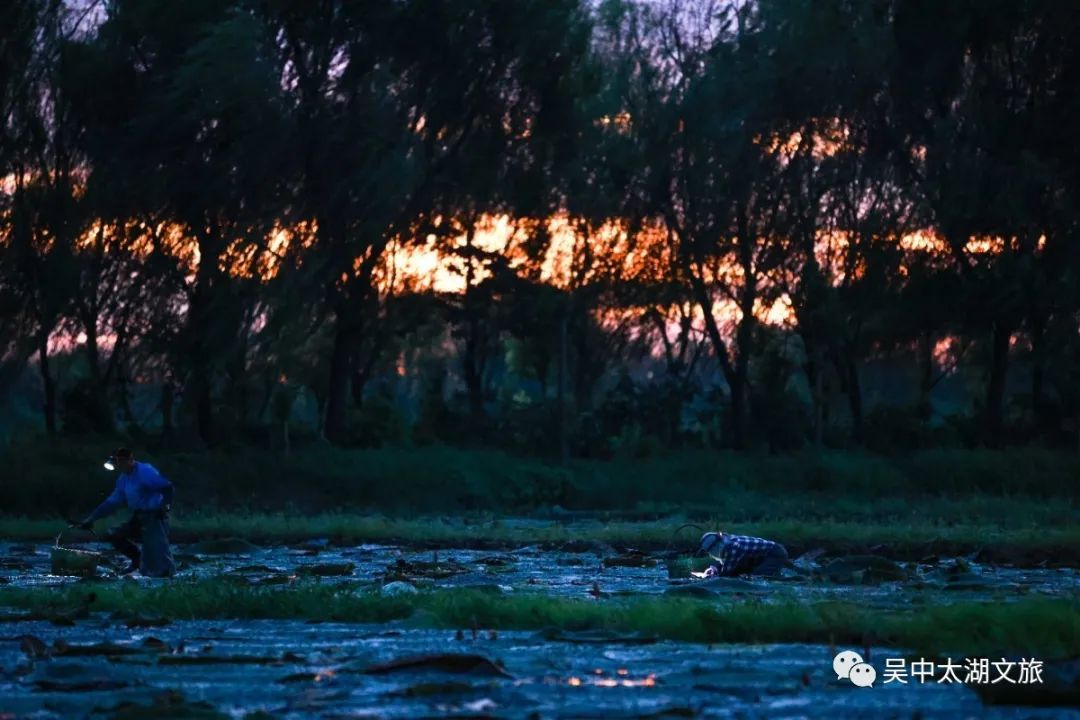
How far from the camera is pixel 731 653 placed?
12.2 metres

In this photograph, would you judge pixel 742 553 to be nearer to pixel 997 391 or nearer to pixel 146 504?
pixel 146 504

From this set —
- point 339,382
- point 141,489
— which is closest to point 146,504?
point 141,489

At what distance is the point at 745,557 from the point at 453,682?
8.96 metres

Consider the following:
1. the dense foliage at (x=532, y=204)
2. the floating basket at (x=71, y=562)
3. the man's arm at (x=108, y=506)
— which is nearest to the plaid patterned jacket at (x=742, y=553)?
the man's arm at (x=108, y=506)

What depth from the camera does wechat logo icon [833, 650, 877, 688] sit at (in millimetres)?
10586

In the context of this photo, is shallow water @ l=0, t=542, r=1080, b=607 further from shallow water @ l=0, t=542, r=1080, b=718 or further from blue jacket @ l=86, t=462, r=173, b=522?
blue jacket @ l=86, t=462, r=173, b=522

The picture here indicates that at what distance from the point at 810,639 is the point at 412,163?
26884mm

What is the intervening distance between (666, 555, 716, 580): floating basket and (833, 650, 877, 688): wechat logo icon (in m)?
7.83

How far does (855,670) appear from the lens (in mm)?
10727

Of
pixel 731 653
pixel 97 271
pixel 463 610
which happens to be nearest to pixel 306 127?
pixel 97 271

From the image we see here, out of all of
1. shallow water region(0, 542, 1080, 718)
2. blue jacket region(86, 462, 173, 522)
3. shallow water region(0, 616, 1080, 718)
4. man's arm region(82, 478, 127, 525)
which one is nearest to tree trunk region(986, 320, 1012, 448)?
shallow water region(0, 542, 1080, 718)

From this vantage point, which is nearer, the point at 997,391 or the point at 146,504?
the point at 146,504

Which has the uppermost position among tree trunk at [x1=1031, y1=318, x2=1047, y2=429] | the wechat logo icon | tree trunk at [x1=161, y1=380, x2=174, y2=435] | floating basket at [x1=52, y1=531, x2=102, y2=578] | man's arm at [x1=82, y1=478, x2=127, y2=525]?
tree trunk at [x1=1031, y1=318, x2=1047, y2=429]

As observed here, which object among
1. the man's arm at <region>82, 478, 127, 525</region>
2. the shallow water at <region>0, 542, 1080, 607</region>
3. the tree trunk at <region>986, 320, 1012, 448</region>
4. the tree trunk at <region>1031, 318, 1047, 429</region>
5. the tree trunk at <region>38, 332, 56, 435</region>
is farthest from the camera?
the tree trunk at <region>986, 320, 1012, 448</region>
